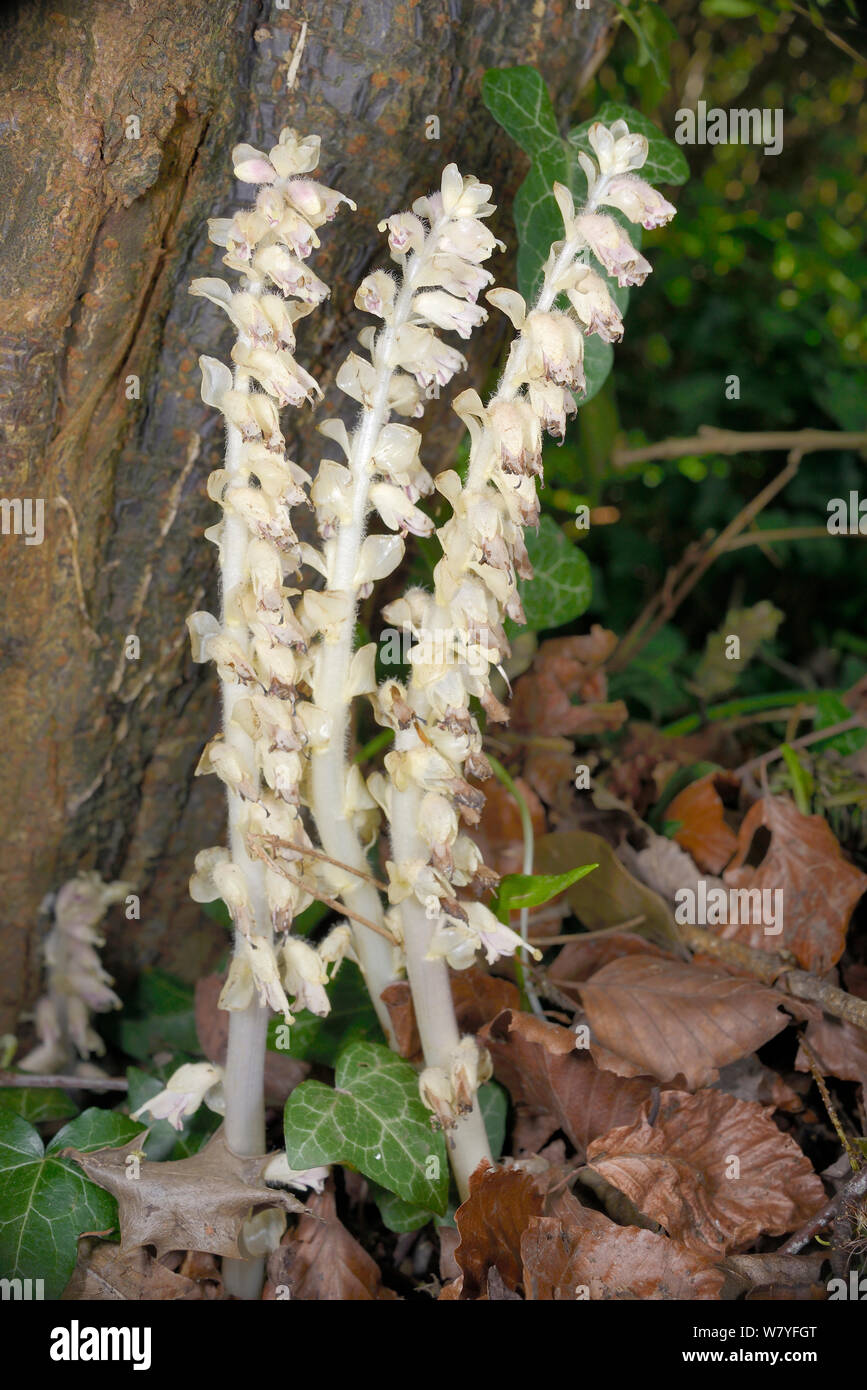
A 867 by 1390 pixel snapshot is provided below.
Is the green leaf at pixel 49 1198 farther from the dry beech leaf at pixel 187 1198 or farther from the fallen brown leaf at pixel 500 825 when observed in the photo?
the fallen brown leaf at pixel 500 825

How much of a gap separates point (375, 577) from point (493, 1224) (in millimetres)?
621

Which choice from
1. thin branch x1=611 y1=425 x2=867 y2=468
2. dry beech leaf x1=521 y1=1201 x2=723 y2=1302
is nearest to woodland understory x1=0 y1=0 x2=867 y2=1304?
dry beech leaf x1=521 y1=1201 x2=723 y2=1302

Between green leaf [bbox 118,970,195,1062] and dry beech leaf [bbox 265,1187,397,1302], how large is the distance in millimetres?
385

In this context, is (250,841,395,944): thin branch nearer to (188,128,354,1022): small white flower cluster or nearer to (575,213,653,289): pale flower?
(188,128,354,1022): small white flower cluster

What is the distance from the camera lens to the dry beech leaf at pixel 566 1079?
44.8 inches

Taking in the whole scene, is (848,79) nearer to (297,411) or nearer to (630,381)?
(630,381)

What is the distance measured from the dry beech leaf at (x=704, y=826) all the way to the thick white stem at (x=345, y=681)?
1.74 ft

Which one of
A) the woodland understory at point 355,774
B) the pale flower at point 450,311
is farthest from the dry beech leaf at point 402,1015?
the pale flower at point 450,311

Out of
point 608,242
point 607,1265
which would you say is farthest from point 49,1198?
point 608,242

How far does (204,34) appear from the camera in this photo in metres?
1.05

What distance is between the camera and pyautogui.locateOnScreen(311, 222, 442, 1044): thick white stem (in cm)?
98

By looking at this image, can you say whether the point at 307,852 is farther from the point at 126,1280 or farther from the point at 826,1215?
the point at 826,1215

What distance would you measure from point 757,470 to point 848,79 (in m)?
0.93

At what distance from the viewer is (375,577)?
3.45ft
